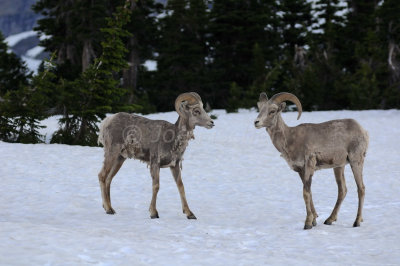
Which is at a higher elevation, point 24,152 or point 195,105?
point 195,105

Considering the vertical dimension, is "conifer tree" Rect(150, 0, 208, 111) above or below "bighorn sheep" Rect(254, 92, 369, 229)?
above

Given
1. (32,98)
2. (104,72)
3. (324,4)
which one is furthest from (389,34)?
(32,98)

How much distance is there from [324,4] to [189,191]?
115 feet

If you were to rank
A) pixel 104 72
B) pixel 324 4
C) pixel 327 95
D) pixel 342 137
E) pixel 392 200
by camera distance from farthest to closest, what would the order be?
pixel 324 4 < pixel 327 95 < pixel 104 72 < pixel 392 200 < pixel 342 137

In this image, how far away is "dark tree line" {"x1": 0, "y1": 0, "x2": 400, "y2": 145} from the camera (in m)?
33.0

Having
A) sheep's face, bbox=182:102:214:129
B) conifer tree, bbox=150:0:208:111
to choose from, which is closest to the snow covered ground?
sheep's face, bbox=182:102:214:129

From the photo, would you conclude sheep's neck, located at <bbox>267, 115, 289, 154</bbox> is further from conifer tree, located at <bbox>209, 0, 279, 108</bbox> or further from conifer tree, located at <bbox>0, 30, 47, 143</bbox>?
conifer tree, located at <bbox>209, 0, 279, 108</bbox>

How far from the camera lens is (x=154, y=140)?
32.9ft

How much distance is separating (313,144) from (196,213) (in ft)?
9.71

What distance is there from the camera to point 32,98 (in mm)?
19000

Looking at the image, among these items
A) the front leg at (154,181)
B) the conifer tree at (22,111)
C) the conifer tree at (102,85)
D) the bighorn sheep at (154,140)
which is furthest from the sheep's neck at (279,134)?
the conifer tree at (22,111)

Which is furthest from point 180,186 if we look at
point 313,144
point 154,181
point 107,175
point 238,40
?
point 238,40

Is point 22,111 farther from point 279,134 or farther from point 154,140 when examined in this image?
point 279,134

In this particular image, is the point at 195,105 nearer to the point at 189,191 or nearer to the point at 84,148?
the point at 189,191
